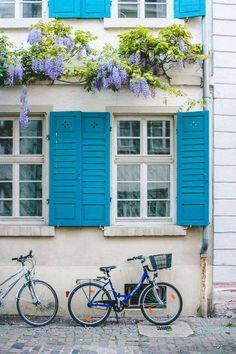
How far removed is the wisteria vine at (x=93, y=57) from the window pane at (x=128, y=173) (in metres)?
1.31

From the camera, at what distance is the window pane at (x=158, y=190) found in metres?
8.99

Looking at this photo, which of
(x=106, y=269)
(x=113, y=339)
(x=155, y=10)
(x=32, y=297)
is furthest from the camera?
(x=155, y=10)

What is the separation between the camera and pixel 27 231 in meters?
8.63

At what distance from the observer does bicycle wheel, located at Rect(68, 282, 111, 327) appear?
8155 millimetres

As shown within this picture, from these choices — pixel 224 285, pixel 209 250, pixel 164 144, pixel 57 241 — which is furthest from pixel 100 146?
pixel 224 285

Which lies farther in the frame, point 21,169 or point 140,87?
point 21,169

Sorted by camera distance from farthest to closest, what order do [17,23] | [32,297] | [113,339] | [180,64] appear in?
1. [17,23]
2. [180,64]
3. [32,297]
4. [113,339]

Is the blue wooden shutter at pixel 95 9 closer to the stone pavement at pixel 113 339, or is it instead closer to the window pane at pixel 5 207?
the window pane at pixel 5 207

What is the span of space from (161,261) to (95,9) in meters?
4.34

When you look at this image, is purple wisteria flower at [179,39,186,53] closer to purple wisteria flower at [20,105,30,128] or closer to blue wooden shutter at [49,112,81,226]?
blue wooden shutter at [49,112,81,226]

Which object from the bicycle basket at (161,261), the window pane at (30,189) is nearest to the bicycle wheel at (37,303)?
the window pane at (30,189)

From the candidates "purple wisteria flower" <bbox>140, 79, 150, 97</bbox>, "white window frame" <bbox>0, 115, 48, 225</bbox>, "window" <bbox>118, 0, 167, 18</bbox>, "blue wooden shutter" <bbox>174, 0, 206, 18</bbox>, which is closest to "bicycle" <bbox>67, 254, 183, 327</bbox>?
"white window frame" <bbox>0, 115, 48, 225</bbox>

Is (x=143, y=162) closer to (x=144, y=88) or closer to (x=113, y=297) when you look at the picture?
(x=144, y=88)

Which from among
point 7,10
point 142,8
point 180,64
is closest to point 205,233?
point 180,64
